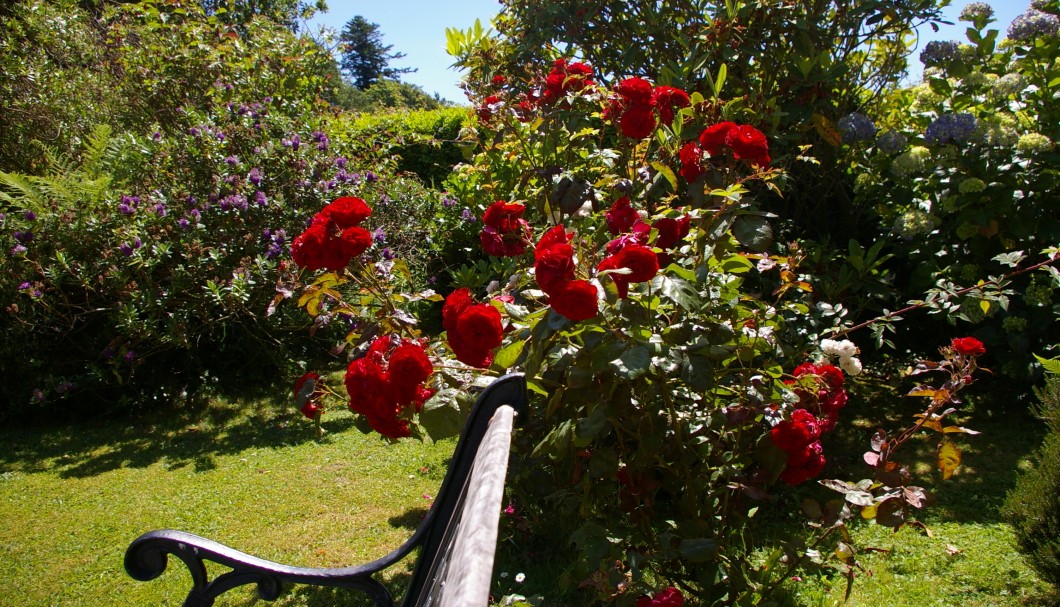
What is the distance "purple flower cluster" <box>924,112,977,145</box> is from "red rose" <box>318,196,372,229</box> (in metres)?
3.81

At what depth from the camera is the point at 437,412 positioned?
209 cm

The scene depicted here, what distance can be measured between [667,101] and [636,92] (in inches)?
11.3

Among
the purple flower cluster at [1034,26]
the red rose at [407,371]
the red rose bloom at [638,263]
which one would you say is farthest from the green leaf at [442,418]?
the purple flower cluster at [1034,26]

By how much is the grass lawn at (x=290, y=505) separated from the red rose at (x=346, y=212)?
4.88 ft

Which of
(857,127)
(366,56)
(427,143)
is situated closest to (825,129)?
(857,127)

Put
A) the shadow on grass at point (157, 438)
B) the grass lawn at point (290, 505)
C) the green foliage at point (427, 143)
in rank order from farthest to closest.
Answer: the green foliage at point (427, 143) → the shadow on grass at point (157, 438) → the grass lawn at point (290, 505)

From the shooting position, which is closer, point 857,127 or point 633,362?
point 633,362

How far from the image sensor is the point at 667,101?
2.80 meters

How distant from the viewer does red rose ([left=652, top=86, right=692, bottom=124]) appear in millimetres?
2781

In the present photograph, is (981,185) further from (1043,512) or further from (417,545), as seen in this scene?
(417,545)

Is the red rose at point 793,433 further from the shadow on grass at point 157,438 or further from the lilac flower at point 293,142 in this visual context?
the lilac flower at point 293,142

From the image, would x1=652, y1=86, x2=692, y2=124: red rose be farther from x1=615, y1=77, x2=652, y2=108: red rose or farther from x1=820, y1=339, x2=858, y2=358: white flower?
x1=820, y1=339, x2=858, y2=358: white flower

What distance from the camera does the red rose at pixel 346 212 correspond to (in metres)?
2.25

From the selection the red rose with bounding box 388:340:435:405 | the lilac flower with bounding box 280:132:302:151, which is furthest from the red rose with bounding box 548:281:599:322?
the lilac flower with bounding box 280:132:302:151
